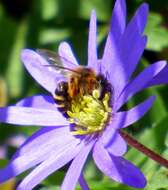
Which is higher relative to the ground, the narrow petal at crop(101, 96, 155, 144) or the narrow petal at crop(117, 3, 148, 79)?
the narrow petal at crop(117, 3, 148, 79)

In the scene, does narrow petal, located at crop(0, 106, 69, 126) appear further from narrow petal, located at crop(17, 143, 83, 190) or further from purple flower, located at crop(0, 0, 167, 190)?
narrow petal, located at crop(17, 143, 83, 190)

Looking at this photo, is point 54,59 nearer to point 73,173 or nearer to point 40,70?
point 40,70

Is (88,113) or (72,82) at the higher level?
(72,82)

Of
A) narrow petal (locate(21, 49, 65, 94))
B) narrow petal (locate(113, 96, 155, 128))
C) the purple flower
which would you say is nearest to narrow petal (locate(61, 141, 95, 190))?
the purple flower

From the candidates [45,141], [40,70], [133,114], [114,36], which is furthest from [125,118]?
[40,70]

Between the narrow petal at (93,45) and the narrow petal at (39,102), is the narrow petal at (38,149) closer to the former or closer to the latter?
the narrow petal at (39,102)

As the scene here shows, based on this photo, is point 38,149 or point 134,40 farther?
point 38,149

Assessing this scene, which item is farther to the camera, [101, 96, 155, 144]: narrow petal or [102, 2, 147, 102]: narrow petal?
[102, 2, 147, 102]: narrow petal

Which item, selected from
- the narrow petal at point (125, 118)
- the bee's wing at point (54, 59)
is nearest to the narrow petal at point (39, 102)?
the bee's wing at point (54, 59)
